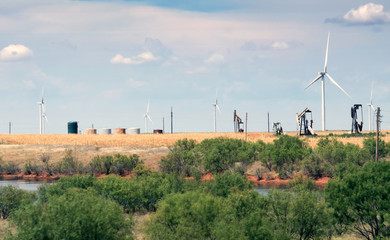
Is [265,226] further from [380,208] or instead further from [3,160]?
[3,160]

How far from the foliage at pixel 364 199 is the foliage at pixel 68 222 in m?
16.4

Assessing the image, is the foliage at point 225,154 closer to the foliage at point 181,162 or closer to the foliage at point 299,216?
the foliage at point 181,162

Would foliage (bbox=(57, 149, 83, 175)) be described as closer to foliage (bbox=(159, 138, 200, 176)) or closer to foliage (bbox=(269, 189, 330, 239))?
foliage (bbox=(159, 138, 200, 176))

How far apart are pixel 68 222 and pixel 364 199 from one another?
21872 mm

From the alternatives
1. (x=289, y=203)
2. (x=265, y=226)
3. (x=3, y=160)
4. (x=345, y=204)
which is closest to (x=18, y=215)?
(x=265, y=226)

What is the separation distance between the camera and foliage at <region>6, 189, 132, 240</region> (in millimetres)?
31438

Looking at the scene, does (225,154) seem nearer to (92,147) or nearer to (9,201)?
(92,147)

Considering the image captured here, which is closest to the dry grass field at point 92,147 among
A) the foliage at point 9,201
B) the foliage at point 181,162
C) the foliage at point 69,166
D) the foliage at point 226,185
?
the foliage at point 69,166

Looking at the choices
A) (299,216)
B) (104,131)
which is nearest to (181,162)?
(299,216)

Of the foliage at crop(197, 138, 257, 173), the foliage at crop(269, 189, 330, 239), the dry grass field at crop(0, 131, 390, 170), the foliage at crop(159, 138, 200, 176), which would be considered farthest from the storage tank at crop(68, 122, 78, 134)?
the foliage at crop(269, 189, 330, 239)

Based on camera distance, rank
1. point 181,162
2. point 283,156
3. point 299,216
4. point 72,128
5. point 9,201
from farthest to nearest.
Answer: point 72,128
point 181,162
point 283,156
point 9,201
point 299,216

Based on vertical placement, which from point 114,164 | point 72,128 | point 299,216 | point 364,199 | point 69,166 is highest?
point 72,128

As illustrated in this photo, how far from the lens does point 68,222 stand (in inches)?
1259

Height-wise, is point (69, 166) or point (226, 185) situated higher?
point (226, 185)
